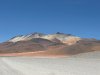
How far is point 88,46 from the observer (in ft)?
403

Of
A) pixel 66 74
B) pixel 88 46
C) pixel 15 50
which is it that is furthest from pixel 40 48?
pixel 66 74

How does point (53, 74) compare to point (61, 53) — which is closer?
point (53, 74)

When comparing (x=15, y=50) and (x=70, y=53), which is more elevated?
(x=15, y=50)

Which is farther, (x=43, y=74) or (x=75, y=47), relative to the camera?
(x=75, y=47)

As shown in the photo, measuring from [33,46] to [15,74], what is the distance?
156 m

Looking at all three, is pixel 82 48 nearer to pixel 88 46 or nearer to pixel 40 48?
pixel 88 46

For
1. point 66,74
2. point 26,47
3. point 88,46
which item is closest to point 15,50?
point 26,47

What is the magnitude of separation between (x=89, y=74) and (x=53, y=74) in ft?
9.22

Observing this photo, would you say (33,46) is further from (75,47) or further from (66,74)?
(66,74)

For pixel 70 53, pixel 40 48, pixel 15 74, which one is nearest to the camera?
pixel 15 74

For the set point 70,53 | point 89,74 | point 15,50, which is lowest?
point 89,74

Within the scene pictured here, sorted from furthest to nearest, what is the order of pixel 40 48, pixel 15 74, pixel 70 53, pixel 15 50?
pixel 40 48, pixel 15 50, pixel 70 53, pixel 15 74

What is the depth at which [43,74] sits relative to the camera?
26.3m

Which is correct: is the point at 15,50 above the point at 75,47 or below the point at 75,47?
above
